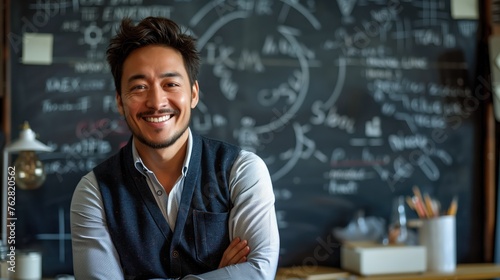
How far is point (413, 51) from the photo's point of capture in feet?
9.54

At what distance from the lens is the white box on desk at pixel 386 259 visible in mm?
2539

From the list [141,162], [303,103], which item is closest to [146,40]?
[141,162]

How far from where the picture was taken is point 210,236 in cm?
141

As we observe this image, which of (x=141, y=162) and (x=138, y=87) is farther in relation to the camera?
(x=141, y=162)

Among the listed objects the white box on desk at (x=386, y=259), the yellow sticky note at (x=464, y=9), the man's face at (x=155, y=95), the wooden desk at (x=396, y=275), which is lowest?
the wooden desk at (x=396, y=275)

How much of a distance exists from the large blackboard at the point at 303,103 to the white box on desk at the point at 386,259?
0.69ft

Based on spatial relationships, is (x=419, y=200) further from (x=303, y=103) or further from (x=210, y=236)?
(x=210, y=236)

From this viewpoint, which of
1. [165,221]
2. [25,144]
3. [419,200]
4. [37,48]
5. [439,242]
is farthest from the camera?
[419,200]

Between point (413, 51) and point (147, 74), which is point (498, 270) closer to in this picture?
point (413, 51)

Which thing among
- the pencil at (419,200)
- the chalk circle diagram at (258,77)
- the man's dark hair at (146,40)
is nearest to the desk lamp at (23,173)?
the chalk circle diagram at (258,77)

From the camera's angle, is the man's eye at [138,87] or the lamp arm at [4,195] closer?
the man's eye at [138,87]

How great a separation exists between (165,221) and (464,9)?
2.09m

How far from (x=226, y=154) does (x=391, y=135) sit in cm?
153

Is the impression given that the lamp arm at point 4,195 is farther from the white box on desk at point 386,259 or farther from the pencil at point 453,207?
the pencil at point 453,207
